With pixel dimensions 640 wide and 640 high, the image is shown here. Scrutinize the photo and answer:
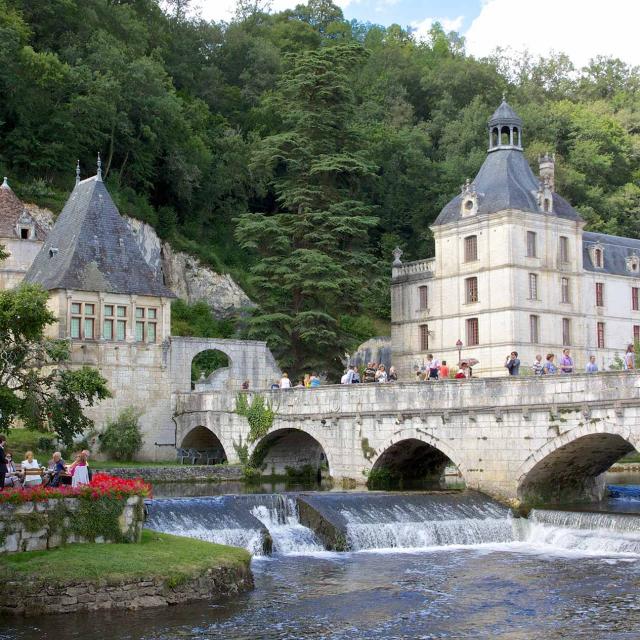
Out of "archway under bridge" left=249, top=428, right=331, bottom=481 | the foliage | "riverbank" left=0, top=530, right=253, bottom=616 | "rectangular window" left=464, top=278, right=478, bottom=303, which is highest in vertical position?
"rectangular window" left=464, top=278, right=478, bottom=303

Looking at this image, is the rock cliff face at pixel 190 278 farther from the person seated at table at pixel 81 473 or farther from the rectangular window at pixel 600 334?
the person seated at table at pixel 81 473

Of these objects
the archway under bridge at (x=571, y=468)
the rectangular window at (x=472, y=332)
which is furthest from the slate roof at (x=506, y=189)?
the archway under bridge at (x=571, y=468)

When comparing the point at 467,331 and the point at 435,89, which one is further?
the point at 435,89

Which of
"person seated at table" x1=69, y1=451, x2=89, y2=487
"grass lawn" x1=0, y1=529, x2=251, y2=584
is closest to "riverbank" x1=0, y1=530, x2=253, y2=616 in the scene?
"grass lawn" x1=0, y1=529, x2=251, y2=584

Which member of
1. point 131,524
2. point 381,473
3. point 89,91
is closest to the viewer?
point 131,524

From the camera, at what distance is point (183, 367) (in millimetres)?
45844

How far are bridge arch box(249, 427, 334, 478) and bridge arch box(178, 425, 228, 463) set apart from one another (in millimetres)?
2405

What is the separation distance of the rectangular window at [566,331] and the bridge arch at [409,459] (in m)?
23.9

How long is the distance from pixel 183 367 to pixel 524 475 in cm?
1865

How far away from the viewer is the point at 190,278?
196 feet

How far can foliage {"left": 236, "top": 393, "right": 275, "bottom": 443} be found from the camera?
3962 centimetres

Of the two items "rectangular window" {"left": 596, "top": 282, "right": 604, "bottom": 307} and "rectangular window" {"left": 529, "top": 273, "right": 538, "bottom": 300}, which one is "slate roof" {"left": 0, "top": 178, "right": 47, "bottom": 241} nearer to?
"rectangular window" {"left": 529, "top": 273, "right": 538, "bottom": 300}

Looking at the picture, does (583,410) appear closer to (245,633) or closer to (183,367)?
(245,633)

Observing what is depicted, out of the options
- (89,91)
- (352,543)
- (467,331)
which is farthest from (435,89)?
(352,543)
